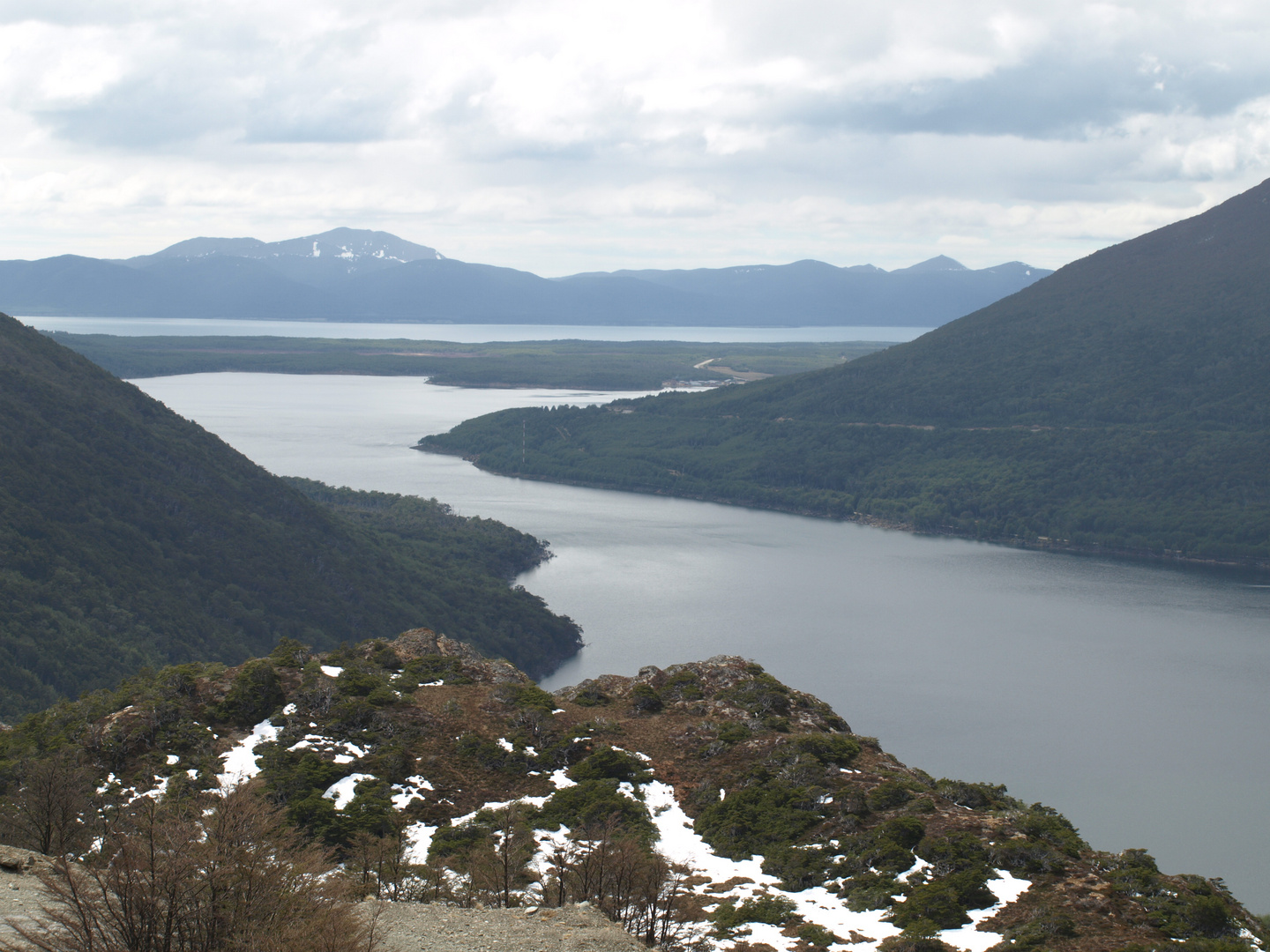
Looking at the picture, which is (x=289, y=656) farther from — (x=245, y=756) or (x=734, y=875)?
(x=734, y=875)

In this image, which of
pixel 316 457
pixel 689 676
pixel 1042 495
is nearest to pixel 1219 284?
pixel 1042 495

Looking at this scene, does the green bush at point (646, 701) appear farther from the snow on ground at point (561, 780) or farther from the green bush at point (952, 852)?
the green bush at point (952, 852)

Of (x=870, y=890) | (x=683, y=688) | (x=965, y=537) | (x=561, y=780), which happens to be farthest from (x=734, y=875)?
(x=965, y=537)

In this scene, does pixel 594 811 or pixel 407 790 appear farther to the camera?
pixel 407 790

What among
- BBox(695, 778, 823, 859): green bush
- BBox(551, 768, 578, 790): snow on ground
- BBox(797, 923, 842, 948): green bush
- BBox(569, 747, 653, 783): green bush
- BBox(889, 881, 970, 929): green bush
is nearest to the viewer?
BBox(797, 923, 842, 948): green bush

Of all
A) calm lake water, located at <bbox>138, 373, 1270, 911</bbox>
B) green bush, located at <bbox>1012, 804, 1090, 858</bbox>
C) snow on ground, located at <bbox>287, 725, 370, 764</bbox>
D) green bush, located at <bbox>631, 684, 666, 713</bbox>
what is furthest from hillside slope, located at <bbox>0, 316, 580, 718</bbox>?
green bush, located at <bbox>1012, 804, 1090, 858</bbox>

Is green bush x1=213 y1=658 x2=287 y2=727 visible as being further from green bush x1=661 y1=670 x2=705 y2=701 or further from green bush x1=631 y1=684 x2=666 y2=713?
green bush x1=661 y1=670 x2=705 y2=701
